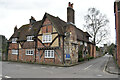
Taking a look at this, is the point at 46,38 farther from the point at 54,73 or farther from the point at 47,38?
the point at 54,73

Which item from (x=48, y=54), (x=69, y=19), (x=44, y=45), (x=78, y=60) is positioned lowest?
(x=78, y=60)

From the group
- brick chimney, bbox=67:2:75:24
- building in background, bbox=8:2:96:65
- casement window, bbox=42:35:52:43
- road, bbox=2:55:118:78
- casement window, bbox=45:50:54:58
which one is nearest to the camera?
road, bbox=2:55:118:78

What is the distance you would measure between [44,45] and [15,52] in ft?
32.6

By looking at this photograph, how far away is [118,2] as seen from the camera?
54.8ft

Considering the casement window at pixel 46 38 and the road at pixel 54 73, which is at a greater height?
the casement window at pixel 46 38

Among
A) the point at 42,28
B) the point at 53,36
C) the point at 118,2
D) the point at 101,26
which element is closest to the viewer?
the point at 118,2

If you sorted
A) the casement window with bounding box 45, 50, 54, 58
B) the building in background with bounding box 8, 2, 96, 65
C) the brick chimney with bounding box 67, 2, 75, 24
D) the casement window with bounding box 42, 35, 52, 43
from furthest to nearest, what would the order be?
the brick chimney with bounding box 67, 2, 75, 24 < the casement window with bounding box 42, 35, 52, 43 < the casement window with bounding box 45, 50, 54, 58 < the building in background with bounding box 8, 2, 96, 65

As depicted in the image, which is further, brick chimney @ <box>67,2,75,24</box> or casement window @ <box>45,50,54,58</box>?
brick chimney @ <box>67,2,75,24</box>

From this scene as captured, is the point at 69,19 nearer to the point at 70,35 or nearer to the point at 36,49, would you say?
the point at 70,35

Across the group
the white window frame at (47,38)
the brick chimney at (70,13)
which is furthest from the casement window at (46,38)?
the brick chimney at (70,13)

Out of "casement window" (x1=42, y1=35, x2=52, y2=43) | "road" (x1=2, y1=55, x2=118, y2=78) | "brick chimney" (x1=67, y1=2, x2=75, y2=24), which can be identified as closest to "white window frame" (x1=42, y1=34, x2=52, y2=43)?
"casement window" (x1=42, y1=35, x2=52, y2=43)

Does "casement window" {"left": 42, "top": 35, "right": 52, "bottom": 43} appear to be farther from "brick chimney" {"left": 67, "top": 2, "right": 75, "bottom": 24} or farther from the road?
the road

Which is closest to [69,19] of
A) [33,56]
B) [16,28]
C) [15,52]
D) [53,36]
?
[53,36]

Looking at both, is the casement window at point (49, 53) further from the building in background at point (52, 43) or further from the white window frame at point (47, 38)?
the white window frame at point (47, 38)
